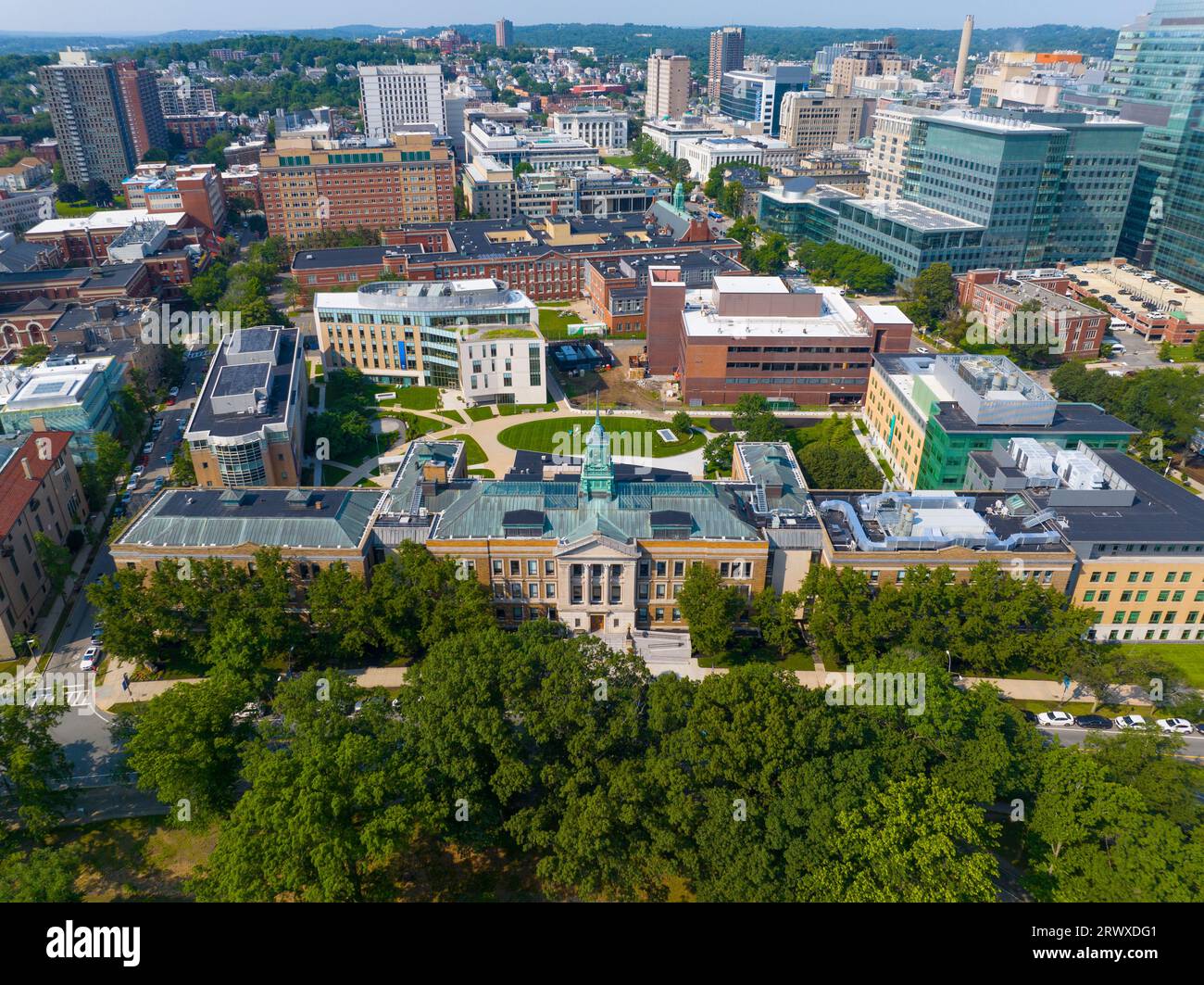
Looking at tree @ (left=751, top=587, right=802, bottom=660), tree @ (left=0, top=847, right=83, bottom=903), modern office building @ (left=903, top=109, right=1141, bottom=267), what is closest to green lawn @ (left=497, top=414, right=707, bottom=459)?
tree @ (left=751, top=587, right=802, bottom=660)

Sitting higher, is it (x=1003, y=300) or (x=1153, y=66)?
(x=1153, y=66)

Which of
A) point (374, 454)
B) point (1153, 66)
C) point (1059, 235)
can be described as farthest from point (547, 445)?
point (1153, 66)

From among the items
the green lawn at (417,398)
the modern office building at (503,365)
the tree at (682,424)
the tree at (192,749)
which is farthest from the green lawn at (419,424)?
the tree at (192,749)

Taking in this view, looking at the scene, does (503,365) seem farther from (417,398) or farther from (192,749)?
(192,749)

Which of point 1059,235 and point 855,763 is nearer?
point 855,763

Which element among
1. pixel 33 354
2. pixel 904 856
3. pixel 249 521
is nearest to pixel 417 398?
pixel 249 521

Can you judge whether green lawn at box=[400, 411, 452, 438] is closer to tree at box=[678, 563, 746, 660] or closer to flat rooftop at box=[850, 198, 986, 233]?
tree at box=[678, 563, 746, 660]

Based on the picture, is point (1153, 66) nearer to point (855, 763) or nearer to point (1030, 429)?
point (1030, 429)
